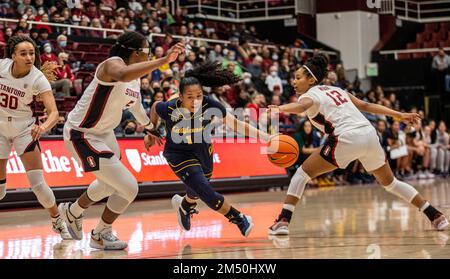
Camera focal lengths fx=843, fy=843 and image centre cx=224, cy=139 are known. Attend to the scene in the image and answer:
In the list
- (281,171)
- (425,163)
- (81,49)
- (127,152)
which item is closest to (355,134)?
(127,152)

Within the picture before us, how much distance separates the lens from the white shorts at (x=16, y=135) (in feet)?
27.6

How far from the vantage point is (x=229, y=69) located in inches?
688

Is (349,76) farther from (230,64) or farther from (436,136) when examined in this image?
(230,64)

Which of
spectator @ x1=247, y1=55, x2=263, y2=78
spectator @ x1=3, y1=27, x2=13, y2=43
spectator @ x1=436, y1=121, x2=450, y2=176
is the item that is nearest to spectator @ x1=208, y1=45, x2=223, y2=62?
spectator @ x1=247, y1=55, x2=263, y2=78

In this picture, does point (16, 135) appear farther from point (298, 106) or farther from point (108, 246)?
point (298, 106)

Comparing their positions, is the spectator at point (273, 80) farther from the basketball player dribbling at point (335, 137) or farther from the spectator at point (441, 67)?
the basketball player dribbling at point (335, 137)

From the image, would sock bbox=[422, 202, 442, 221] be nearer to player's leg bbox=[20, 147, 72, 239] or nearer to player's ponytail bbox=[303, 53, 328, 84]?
player's ponytail bbox=[303, 53, 328, 84]

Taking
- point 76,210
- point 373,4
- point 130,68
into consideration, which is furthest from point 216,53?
point 130,68

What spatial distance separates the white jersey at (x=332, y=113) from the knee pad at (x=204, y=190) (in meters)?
1.36

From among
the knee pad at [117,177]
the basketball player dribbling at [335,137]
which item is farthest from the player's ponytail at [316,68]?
the knee pad at [117,177]

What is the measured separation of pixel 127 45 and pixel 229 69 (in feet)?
33.7

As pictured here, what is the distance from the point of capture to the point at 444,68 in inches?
1062

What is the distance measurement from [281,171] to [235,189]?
1564 mm

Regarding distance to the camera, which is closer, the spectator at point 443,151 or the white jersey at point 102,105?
the white jersey at point 102,105
